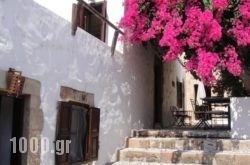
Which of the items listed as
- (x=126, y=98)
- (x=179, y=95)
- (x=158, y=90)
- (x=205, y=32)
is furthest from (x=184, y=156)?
(x=179, y=95)

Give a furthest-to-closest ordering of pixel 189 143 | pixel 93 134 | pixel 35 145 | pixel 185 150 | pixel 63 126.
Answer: pixel 189 143
pixel 185 150
pixel 93 134
pixel 63 126
pixel 35 145

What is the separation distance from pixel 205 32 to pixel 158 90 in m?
5.57

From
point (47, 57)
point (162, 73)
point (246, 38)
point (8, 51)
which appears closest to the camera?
point (8, 51)

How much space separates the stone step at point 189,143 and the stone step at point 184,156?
25cm

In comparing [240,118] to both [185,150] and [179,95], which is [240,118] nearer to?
[185,150]

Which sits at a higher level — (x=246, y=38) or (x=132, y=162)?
(x=246, y=38)

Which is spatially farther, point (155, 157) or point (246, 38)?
point (155, 157)

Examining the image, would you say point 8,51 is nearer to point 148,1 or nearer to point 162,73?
point 148,1

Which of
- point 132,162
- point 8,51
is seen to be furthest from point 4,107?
point 132,162

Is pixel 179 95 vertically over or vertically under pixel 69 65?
over

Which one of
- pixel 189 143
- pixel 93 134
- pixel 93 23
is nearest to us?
pixel 93 134

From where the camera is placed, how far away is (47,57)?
5.96 m

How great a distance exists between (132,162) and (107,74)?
1920 millimetres

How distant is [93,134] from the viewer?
7.36 m
